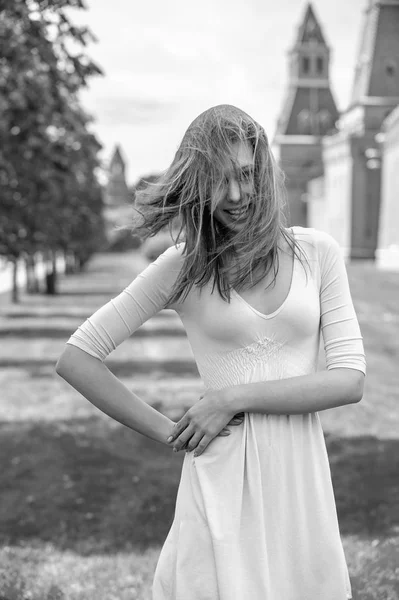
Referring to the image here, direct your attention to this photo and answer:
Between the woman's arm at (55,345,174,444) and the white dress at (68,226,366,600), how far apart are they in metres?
0.14

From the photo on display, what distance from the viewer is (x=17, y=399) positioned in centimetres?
1117

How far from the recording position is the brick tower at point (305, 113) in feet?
224

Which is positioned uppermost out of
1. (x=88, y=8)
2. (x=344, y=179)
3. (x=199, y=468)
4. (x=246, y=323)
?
(x=88, y=8)

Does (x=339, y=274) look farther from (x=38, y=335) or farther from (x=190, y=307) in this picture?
(x=38, y=335)

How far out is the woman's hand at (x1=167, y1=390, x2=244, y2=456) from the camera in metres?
2.38

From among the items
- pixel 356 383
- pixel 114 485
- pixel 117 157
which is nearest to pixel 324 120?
pixel 114 485

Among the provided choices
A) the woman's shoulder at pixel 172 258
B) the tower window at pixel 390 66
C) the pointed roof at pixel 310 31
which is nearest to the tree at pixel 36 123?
the woman's shoulder at pixel 172 258

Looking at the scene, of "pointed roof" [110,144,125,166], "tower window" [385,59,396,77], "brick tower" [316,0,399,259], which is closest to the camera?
"brick tower" [316,0,399,259]

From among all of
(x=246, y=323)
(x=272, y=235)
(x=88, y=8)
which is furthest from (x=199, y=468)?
(x=88, y=8)

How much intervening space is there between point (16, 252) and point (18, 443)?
22.8 feet

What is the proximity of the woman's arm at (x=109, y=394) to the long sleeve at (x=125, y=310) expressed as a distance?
4cm

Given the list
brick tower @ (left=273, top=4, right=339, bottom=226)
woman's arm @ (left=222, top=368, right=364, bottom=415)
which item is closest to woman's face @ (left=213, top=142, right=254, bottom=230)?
woman's arm @ (left=222, top=368, right=364, bottom=415)

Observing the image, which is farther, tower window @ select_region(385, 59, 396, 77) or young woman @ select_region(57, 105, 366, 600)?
tower window @ select_region(385, 59, 396, 77)

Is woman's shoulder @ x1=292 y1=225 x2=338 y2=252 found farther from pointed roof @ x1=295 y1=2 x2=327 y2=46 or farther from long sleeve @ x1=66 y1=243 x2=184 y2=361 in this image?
pointed roof @ x1=295 y1=2 x2=327 y2=46
